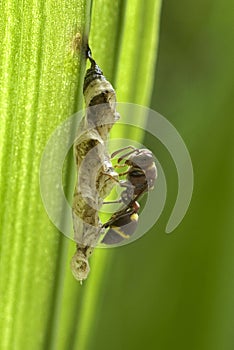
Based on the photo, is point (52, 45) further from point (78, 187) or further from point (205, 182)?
point (205, 182)

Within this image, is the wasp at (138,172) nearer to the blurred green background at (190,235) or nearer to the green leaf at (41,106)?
the green leaf at (41,106)

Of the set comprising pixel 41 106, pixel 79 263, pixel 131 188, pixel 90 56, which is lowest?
pixel 79 263

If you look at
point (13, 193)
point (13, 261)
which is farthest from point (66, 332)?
point (13, 193)

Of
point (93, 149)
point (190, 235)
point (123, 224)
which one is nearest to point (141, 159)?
point (123, 224)

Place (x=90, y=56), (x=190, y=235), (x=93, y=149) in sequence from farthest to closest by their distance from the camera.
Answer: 1. (x=190, y=235)
2. (x=90, y=56)
3. (x=93, y=149)

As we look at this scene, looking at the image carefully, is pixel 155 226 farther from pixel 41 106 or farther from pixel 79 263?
pixel 41 106

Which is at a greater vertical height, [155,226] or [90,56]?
[90,56]
